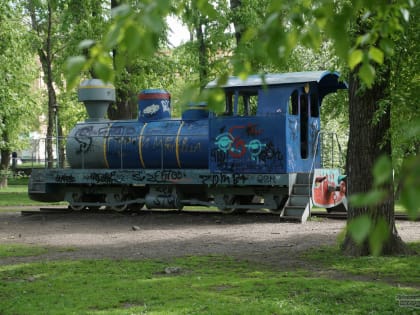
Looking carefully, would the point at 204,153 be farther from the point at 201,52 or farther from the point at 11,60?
the point at 201,52

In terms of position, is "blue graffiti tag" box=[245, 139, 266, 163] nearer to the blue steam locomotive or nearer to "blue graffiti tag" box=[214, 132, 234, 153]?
the blue steam locomotive

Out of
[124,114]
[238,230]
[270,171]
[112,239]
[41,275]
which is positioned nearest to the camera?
[41,275]

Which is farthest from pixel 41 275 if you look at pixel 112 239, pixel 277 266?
pixel 112 239

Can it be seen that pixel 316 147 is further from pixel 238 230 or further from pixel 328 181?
pixel 238 230

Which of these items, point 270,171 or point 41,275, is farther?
point 270,171

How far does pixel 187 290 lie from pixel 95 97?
13.0 metres

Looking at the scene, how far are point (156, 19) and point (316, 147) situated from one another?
15657mm

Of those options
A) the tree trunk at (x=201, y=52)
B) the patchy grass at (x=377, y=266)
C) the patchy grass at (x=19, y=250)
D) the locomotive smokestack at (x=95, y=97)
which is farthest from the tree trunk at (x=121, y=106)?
A: the patchy grass at (x=377, y=266)

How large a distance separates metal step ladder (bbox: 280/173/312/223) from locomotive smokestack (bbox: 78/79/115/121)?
6907mm

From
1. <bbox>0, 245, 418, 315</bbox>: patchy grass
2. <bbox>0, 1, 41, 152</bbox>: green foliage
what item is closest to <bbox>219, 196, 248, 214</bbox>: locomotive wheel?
<bbox>0, 1, 41, 152</bbox>: green foliage

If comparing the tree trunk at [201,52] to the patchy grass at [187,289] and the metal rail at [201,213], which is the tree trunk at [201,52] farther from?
the patchy grass at [187,289]

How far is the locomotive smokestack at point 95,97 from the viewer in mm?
19938

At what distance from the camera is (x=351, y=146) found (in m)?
10.3

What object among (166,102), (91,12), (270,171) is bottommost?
(270,171)
